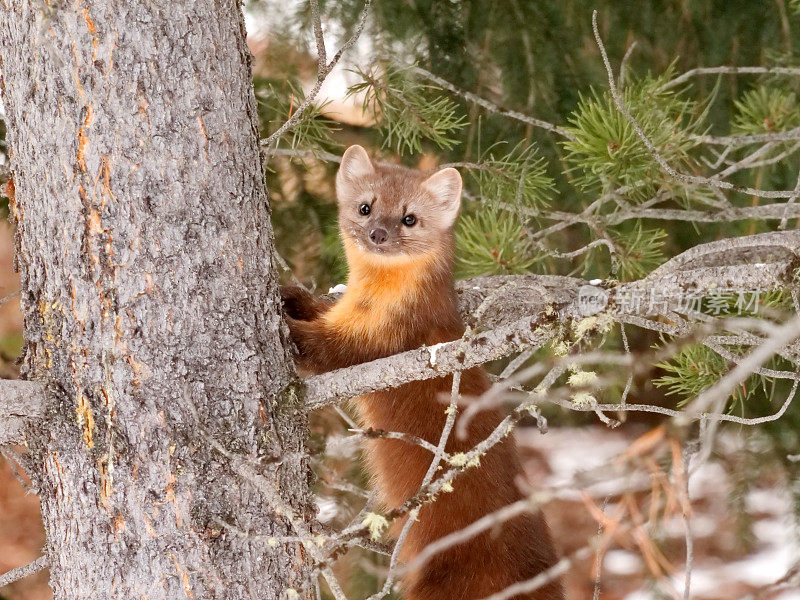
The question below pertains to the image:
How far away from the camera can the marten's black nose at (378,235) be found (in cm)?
320

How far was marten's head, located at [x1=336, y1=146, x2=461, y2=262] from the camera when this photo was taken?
3324mm

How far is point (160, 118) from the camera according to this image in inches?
78.1

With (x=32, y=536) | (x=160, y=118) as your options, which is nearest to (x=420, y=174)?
(x=160, y=118)

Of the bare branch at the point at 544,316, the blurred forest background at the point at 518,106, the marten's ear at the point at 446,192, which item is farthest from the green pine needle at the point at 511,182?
the bare branch at the point at 544,316

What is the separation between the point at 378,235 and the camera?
3197 mm

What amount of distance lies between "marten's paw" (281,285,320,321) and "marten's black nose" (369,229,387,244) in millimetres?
319

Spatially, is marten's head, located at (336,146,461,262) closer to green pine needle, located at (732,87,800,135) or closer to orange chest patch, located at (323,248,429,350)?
orange chest patch, located at (323,248,429,350)

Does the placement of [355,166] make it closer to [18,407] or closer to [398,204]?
[398,204]

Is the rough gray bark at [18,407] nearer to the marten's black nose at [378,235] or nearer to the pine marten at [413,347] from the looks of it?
the pine marten at [413,347]

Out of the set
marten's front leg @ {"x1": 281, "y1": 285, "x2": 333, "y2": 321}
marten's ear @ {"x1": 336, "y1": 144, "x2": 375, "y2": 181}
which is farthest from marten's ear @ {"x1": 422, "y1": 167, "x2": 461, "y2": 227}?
marten's front leg @ {"x1": 281, "y1": 285, "x2": 333, "y2": 321}

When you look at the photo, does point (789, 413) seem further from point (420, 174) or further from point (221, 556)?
point (221, 556)

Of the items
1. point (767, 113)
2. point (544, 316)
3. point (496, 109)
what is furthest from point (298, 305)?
point (767, 113)

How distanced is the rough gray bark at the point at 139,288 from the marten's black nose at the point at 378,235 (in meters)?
1.11

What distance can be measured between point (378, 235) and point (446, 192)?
382 millimetres
